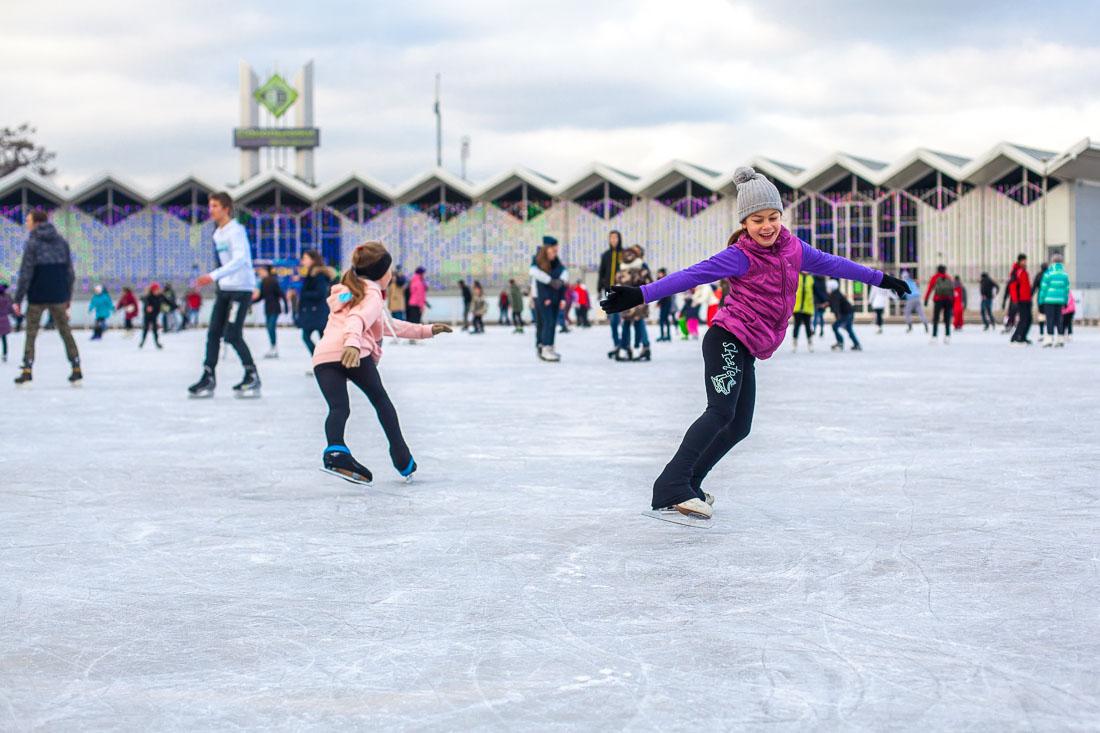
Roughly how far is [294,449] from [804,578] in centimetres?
379

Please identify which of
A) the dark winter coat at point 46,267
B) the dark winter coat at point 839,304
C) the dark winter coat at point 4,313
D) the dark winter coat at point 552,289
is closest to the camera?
the dark winter coat at point 46,267

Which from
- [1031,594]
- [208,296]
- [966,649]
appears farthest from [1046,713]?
[208,296]

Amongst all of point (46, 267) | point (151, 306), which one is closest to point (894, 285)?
point (46, 267)

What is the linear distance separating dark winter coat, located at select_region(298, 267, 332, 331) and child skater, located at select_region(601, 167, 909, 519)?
875cm

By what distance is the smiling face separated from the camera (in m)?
4.65

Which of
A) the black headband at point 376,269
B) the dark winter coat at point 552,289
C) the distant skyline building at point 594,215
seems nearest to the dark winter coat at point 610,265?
the dark winter coat at point 552,289

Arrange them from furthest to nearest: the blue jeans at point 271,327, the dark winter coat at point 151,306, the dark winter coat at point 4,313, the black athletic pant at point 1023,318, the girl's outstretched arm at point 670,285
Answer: the dark winter coat at point 151,306 < the black athletic pant at point 1023,318 < the blue jeans at point 271,327 < the dark winter coat at point 4,313 < the girl's outstretched arm at point 670,285

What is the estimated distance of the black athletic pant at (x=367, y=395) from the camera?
5781mm

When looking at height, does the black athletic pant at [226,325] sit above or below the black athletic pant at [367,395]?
above

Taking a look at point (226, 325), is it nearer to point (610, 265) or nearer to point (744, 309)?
point (610, 265)

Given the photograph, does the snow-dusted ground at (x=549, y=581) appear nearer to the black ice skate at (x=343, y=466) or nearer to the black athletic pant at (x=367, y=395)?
the black ice skate at (x=343, y=466)

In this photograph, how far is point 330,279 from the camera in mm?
13602

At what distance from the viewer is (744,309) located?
4738 millimetres

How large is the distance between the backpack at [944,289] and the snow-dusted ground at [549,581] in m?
13.2
